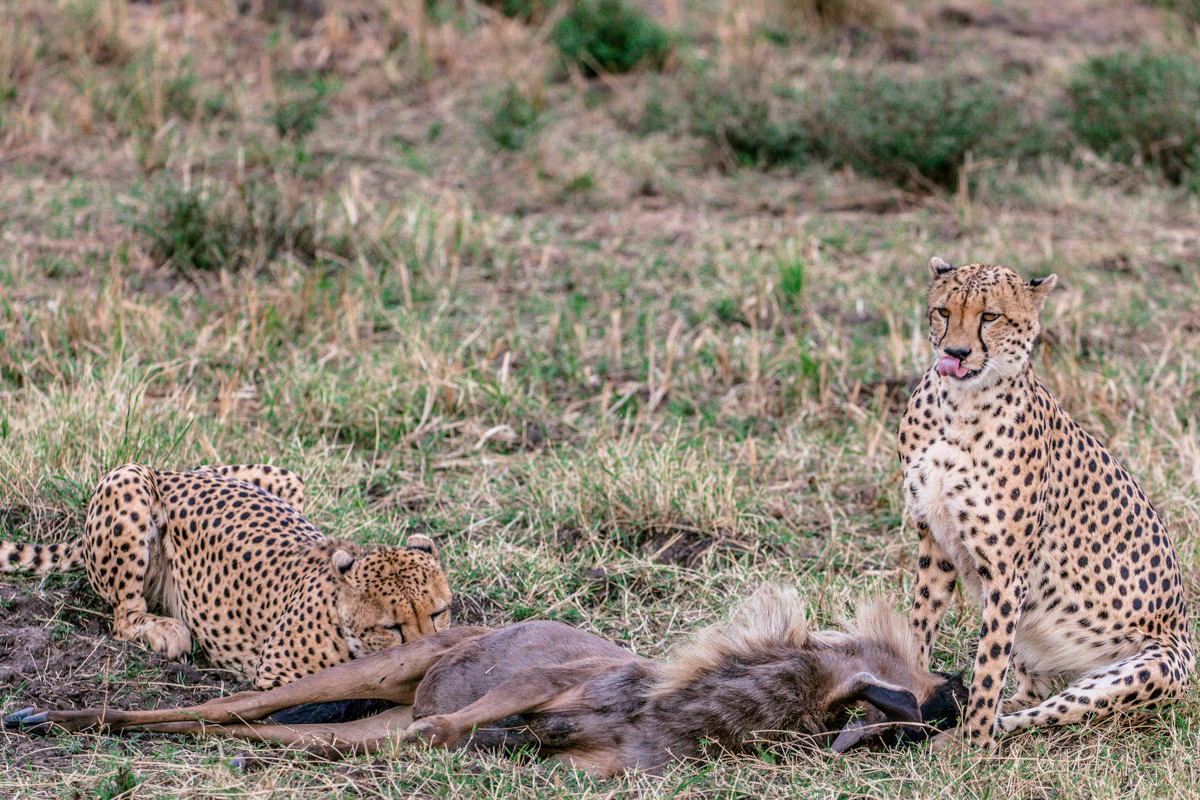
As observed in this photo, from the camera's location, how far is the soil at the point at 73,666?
3.60 meters

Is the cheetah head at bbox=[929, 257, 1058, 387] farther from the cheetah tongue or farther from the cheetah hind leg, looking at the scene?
the cheetah hind leg

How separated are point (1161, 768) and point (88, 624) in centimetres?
313

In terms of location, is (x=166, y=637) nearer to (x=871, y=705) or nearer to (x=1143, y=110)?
(x=871, y=705)

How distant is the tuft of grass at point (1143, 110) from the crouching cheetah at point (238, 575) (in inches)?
250

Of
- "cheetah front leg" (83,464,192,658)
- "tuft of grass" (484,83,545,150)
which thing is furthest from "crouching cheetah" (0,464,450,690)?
"tuft of grass" (484,83,545,150)

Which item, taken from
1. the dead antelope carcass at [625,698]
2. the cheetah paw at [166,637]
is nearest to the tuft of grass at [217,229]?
the cheetah paw at [166,637]

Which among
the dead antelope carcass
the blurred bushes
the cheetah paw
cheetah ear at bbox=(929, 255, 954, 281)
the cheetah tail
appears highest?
cheetah ear at bbox=(929, 255, 954, 281)

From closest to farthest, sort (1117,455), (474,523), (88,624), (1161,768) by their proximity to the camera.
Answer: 1. (1161,768)
2. (88,624)
3. (474,523)
4. (1117,455)

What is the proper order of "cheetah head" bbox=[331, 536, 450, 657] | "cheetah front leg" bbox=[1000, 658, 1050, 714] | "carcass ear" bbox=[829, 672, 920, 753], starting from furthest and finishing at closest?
"cheetah front leg" bbox=[1000, 658, 1050, 714] < "cheetah head" bbox=[331, 536, 450, 657] < "carcass ear" bbox=[829, 672, 920, 753]

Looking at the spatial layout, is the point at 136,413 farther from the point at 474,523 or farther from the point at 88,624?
the point at 474,523

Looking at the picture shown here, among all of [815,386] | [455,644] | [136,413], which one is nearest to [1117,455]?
[815,386]

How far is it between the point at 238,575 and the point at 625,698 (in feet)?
4.74

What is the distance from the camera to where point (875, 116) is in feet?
26.4

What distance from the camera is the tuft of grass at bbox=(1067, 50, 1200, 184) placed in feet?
27.0
